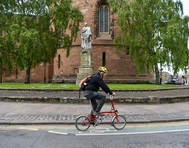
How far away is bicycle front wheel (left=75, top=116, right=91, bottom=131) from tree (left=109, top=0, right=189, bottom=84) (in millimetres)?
14911

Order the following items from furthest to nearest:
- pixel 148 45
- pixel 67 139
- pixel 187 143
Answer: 1. pixel 148 45
2. pixel 67 139
3. pixel 187 143

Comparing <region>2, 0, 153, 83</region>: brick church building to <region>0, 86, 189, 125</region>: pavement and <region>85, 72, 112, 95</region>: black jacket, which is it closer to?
<region>0, 86, 189, 125</region>: pavement

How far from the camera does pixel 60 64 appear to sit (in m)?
28.5

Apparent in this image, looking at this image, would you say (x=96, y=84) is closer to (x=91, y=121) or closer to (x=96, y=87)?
(x=96, y=87)

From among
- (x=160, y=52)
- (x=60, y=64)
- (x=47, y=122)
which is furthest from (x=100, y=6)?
(x=47, y=122)

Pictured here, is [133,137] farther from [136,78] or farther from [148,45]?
[136,78]

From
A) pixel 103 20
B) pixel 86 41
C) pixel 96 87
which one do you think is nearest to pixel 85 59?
pixel 86 41

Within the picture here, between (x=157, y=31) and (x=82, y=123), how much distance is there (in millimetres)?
17156

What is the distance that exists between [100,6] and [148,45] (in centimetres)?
1020

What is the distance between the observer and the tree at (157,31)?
719 inches

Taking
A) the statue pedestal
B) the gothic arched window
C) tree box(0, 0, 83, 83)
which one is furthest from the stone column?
the gothic arched window

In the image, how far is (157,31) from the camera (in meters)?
19.8

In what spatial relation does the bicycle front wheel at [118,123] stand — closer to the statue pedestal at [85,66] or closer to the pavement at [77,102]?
the pavement at [77,102]

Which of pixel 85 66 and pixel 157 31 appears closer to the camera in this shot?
pixel 85 66
